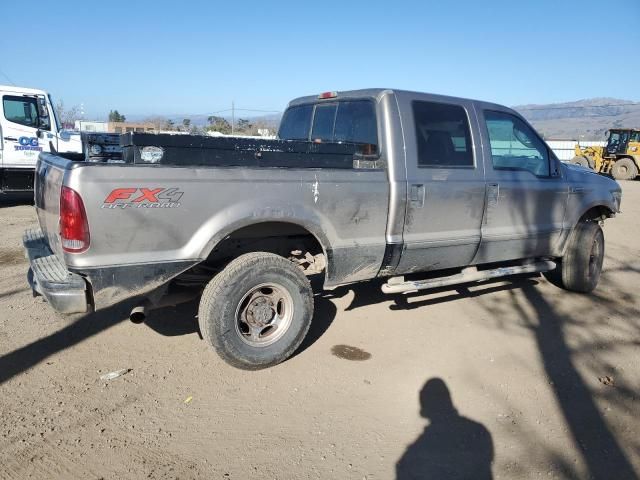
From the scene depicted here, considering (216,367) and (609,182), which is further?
(609,182)

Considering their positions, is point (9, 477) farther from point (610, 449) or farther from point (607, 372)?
point (607, 372)

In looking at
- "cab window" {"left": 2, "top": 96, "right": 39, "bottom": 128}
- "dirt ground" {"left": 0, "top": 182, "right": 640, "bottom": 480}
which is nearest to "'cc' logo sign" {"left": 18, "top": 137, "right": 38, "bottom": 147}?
"cab window" {"left": 2, "top": 96, "right": 39, "bottom": 128}

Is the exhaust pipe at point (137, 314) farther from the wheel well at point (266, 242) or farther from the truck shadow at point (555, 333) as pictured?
the truck shadow at point (555, 333)

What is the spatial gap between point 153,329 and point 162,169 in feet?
6.18

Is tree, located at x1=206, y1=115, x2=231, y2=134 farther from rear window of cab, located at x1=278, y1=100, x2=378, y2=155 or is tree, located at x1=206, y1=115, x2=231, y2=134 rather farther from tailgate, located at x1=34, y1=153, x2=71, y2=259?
tailgate, located at x1=34, y1=153, x2=71, y2=259

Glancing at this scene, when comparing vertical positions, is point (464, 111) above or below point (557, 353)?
above

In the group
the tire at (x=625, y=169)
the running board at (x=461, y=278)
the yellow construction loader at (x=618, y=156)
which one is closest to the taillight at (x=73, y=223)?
the running board at (x=461, y=278)

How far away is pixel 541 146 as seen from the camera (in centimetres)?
530

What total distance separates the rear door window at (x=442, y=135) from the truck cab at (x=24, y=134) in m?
9.11

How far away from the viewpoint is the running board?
440 centimetres

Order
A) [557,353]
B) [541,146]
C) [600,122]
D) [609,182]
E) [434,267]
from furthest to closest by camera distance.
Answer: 1. [600,122]
2. [609,182]
3. [541,146]
4. [434,267]
5. [557,353]

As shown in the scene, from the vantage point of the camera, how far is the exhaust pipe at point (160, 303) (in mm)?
3500

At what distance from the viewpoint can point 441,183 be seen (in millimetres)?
4363

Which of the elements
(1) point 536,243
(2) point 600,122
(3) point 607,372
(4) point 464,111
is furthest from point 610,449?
(2) point 600,122
